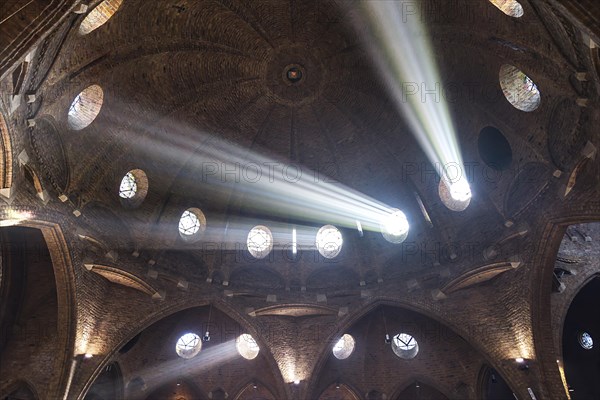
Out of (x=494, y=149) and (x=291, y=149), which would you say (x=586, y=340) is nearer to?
(x=494, y=149)

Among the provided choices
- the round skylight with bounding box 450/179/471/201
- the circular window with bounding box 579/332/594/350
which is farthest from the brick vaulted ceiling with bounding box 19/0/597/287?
the circular window with bounding box 579/332/594/350

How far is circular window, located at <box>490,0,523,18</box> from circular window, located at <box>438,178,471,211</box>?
23.8 ft

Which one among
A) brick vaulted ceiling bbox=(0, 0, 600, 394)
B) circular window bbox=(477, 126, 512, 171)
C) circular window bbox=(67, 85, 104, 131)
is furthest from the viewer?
circular window bbox=(477, 126, 512, 171)

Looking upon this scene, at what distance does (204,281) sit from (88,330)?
4699 mm

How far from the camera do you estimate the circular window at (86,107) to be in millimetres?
13242

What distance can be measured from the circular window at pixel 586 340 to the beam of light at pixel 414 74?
8.72 meters

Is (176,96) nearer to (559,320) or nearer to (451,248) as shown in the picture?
(451,248)

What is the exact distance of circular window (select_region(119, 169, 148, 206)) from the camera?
16328mm

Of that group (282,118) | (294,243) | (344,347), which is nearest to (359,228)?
(294,243)

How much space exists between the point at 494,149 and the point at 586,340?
10.3 m

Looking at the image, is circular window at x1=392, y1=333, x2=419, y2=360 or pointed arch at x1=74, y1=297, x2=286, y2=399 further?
circular window at x1=392, y1=333, x2=419, y2=360

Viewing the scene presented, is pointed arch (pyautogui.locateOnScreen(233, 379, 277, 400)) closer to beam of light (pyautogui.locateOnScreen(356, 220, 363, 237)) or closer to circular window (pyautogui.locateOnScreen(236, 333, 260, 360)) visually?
circular window (pyautogui.locateOnScreen(236, 333, 260, 360))

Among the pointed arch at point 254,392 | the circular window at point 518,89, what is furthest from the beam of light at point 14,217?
the circular window at point 518,89

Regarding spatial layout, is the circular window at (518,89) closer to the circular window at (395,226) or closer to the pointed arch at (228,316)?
the circular window at (395,226)
